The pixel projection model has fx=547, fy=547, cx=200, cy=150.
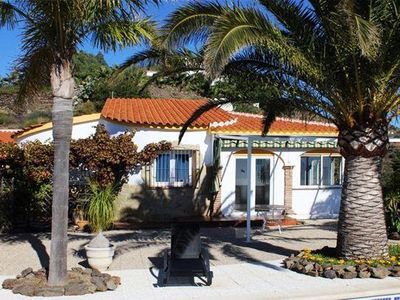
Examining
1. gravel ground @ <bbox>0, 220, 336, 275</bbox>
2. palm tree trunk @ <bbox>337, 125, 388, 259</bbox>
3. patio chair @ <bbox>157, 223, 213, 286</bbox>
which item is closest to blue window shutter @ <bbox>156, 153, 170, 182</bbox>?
gravel ground @ <bbox>0, 220, 336, 275</bbox>

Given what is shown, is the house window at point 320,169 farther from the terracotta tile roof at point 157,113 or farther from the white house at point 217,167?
the terracotta tile roof at point 157,113

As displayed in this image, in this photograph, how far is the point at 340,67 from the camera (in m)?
10.4

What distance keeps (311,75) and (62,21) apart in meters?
4.66

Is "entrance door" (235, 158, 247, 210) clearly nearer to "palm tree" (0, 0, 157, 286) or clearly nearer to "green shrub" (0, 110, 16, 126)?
"palm tree" (0, 0, 157, 286)

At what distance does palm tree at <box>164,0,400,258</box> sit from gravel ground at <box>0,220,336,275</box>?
2629 mm

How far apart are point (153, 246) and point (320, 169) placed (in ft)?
29.8

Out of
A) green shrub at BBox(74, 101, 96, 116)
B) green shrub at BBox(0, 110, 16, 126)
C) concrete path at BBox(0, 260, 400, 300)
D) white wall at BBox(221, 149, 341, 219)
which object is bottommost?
concrete path at BBox(0, 260, 400, 300)

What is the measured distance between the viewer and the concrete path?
905 centimetres

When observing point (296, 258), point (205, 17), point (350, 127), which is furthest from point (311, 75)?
point (296, 258)

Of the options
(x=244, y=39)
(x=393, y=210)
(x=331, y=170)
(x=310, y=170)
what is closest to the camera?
(x=244, y=39)

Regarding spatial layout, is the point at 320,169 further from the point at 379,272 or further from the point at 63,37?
the point at 63,37

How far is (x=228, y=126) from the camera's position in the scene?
64.0ft

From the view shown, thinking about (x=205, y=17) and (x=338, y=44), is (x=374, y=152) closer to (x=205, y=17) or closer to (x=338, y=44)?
(x=338, y=44)

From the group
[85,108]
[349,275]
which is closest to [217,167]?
[349,275]
